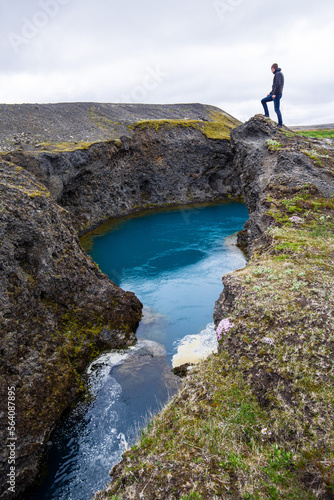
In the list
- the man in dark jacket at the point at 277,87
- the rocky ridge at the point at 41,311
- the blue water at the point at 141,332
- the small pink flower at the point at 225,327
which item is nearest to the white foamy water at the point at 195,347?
the blue water at the point at 141,332

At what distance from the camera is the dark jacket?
2253 centimetres

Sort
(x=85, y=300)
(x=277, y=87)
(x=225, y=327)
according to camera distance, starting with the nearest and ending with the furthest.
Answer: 1. (x=225, y=327)
2. (x=85, y=300)
3. (x=277, y=87)

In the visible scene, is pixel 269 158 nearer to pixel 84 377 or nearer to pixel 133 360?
pixel 133 360

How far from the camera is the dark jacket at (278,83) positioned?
22.5 m

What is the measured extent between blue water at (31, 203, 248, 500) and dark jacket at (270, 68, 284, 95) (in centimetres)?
1391

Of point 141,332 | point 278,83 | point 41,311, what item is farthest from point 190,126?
point 41,311

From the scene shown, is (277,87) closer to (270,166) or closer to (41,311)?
(270,166)

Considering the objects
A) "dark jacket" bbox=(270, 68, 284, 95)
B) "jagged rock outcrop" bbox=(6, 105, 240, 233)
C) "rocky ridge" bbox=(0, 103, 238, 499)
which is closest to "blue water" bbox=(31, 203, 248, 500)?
"rocky ridge" bbox=(0, 103, 238, 499)

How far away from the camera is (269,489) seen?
5.59m

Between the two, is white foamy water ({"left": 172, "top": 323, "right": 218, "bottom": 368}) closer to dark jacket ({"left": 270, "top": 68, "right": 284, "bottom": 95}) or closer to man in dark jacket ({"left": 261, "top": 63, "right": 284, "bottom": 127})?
man in dark jacket ({"left": 261, "top": 63, "right": 284, "bottom": 127})

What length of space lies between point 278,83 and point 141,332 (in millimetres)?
19607

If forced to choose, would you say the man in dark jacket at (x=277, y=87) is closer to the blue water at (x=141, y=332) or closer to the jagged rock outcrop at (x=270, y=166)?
the jagged rock outcrop at (x=270, y=166)

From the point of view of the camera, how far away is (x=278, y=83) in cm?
2269

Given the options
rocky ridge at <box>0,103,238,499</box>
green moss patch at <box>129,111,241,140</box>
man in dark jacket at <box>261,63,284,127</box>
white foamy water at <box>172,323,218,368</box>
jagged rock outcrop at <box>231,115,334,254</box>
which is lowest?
white foamy water at <box>172,323,218,368</box>
